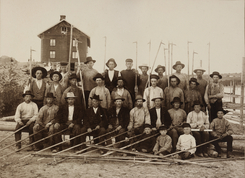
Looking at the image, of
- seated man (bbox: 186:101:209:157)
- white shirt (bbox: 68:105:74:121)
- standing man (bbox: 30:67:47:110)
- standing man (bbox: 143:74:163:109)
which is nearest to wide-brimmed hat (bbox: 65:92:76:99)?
white shirt (bbox: 68:105:74:121)

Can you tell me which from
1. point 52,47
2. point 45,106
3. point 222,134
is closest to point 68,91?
point 45,106

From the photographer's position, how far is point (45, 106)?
5.19 meters

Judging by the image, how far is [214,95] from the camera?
18.9ft

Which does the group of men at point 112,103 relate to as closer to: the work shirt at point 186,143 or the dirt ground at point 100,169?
the work shirt at point 186,143

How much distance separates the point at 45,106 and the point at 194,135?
3.56 metres

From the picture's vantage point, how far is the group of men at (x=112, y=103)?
5.03m

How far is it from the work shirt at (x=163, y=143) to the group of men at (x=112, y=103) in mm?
105

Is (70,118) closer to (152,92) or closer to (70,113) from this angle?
(70,113)

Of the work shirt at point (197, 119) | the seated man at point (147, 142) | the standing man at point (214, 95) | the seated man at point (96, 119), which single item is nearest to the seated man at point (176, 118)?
the work shirt at point (197, 119)

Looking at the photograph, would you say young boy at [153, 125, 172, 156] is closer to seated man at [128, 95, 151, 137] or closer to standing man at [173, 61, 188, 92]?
seated man at [128, 95, 151, 137]

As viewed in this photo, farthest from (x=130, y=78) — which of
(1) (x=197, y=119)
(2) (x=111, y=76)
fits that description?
(1) (x=197, y=119)

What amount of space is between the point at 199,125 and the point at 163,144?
1.06m

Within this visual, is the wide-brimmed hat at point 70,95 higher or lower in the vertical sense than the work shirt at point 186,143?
higher

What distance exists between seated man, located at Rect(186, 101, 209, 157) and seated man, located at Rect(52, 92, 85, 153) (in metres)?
2.56
